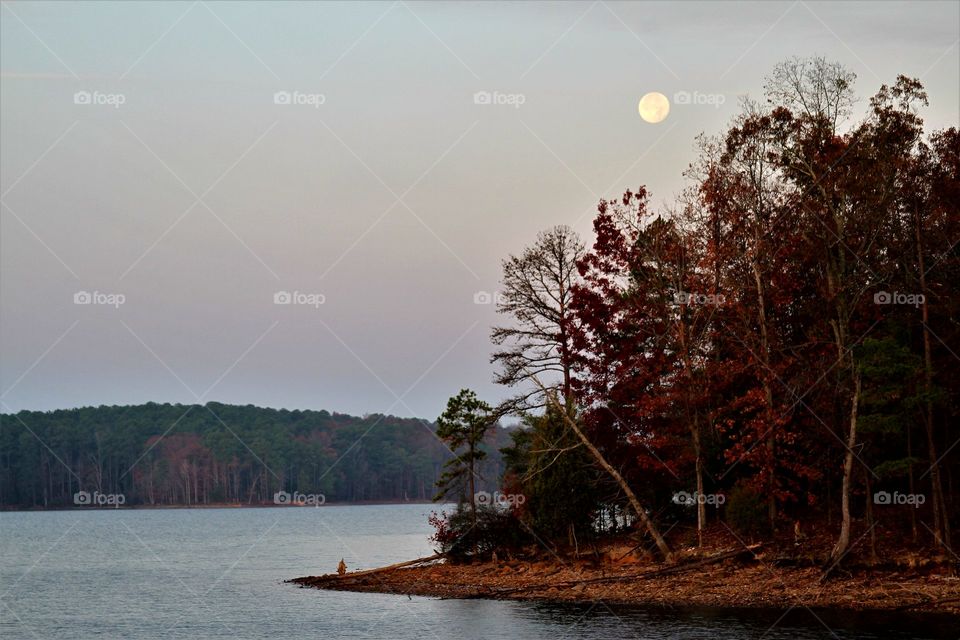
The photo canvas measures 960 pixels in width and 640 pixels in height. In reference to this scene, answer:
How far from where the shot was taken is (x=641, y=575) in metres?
44.5

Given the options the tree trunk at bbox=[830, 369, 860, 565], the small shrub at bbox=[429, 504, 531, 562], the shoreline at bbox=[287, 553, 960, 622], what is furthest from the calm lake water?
the small shrub at bbox=[429, 504, 531, 562]

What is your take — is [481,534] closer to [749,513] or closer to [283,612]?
[283,612]

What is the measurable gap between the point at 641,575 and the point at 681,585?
2.30 meters

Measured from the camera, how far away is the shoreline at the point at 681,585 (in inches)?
1455

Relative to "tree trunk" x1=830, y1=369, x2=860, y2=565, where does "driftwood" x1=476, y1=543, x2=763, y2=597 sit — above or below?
below

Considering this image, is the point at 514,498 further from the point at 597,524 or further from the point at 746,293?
the point at 746,293

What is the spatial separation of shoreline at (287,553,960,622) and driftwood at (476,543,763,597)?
42 millimetres

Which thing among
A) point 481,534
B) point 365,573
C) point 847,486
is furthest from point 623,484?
point 365,573

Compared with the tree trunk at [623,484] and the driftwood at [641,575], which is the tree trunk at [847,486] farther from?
the tree trunk at [623,484]

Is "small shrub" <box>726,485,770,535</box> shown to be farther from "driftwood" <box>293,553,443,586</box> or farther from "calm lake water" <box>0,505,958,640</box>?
"driftwood" <box>293,553,443,586</box>

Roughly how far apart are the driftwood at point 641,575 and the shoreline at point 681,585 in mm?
42

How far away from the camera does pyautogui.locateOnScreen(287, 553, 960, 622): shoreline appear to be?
37.0m

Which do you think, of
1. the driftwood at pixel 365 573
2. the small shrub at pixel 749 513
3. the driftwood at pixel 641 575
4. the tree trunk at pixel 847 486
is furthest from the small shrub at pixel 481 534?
the tree trunk at pixel 847 486

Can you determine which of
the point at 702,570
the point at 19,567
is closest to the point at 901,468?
the point at 702,570
